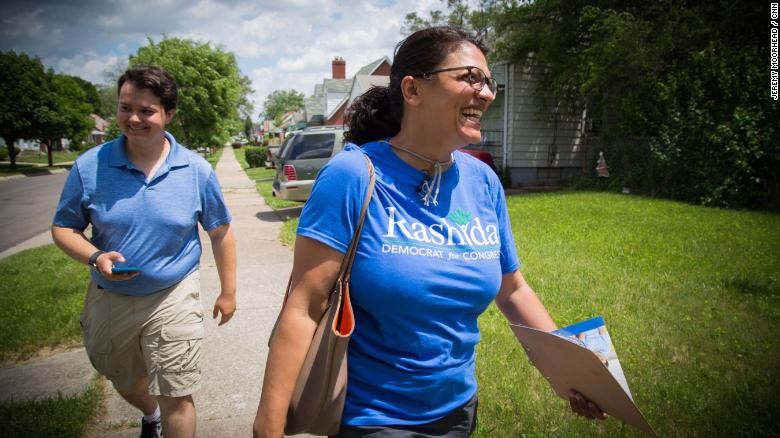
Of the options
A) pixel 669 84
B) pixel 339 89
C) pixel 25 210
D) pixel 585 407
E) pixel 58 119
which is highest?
pixel 339 89

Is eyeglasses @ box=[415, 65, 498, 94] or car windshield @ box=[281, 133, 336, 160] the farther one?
car windshield @ box=[281, 133, 336, 160]

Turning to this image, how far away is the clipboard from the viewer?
148 cm

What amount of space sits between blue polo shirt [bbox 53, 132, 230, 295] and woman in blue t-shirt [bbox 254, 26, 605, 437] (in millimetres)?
1424

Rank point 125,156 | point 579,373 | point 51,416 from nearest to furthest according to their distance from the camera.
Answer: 1. point 579,373
2. point 125,156
3. point 51,416

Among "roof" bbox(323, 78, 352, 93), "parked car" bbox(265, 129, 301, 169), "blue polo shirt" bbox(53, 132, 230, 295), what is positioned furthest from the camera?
"roof" bbox(323, 78, 352, 93)

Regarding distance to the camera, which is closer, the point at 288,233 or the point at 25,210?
the point at 288,233

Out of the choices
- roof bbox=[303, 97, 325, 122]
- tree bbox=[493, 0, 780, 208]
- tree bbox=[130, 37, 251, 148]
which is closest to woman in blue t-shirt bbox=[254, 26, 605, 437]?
tree bbox=[493, 0, 780, 208]

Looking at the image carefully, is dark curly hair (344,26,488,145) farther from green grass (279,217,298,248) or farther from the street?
the street

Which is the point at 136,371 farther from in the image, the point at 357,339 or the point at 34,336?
the point at 34,336

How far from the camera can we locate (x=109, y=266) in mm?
2328

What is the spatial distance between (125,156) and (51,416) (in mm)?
1940

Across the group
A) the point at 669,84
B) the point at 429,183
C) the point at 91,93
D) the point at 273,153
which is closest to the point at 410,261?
the point at 429,183

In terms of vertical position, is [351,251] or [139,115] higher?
[139,115]

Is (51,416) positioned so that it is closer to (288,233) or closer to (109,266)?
(109,266)
